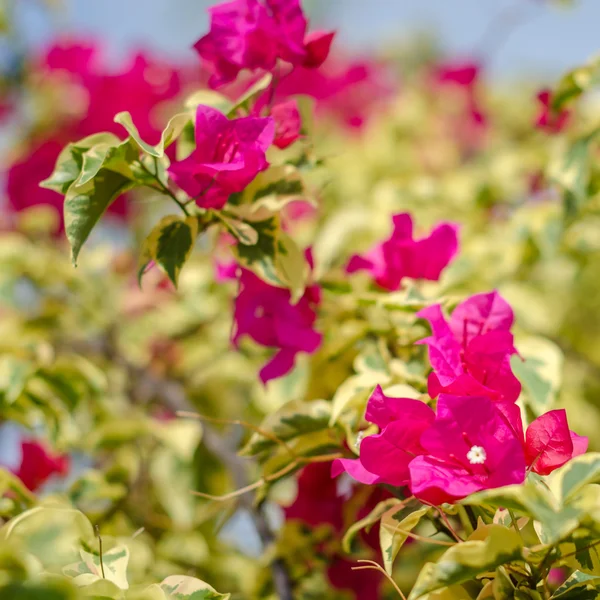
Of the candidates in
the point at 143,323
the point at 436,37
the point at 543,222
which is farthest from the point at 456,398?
the point at 436,37

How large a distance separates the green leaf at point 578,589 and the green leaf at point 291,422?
21 centimetres

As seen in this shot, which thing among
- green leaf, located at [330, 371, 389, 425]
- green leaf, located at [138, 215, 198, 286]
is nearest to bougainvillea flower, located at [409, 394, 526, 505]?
green leaf, located at [330, 371, 389, 425]

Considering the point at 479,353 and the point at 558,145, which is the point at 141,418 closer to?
the point at 479,353

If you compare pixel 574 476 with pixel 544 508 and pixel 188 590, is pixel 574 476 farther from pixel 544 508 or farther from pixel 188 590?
pixel 188 590

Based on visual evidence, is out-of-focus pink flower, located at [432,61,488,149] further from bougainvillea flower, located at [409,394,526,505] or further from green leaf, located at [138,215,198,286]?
bougainvillea flower, located at [409,394,526,505]

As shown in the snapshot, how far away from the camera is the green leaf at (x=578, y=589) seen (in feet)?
1.25

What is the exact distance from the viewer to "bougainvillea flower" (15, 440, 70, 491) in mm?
959

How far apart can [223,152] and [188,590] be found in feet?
0.96

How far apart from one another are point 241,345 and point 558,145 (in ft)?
1.79

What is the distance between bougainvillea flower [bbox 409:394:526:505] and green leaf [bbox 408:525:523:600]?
0.14ft

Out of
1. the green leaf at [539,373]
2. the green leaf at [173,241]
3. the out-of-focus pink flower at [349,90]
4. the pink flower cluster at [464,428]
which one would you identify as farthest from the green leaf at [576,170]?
the out-of-focus pink flower at [349,90]

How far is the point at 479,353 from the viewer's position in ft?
1.43

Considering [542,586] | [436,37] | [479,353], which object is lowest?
[436,37]

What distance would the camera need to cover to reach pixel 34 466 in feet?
3.16
